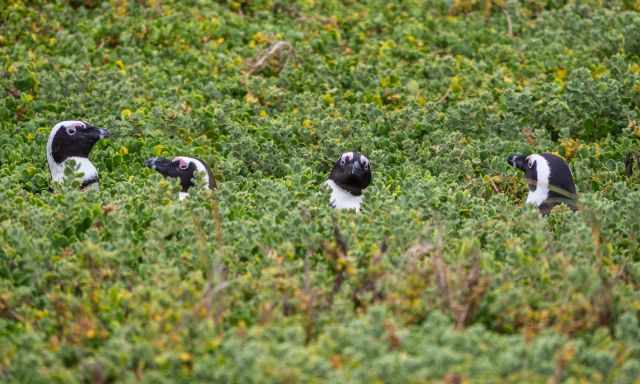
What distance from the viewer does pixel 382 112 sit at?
9242 millimetres

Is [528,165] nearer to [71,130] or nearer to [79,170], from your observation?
[79,170]

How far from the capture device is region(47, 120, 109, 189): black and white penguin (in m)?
7.84

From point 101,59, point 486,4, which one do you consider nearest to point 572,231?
point 101,59

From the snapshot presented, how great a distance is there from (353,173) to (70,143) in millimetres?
2134

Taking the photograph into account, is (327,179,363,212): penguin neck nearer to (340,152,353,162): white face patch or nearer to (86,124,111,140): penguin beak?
(340,152,353,162): white face patch

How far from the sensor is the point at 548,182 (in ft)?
24.4

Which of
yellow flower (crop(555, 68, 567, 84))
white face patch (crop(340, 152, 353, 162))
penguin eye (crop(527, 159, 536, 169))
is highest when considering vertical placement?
yellow flower (crop(555, 68, 567, 84))

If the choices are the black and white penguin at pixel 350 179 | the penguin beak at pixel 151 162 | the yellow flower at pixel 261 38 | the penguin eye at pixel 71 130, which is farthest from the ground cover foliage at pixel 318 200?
the penguin eye at pixel 71 130

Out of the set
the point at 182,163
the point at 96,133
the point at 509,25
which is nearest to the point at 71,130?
the point at 96,133

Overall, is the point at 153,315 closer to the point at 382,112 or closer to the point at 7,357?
the point at 7,357

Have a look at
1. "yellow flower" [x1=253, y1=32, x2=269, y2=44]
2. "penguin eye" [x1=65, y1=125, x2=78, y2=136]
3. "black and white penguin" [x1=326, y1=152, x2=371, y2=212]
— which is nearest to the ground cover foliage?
"yellow flower" [x1=253, y1=32, x2=269, y2=44]

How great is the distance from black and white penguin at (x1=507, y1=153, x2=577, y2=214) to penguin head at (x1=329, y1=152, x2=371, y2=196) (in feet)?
3.78

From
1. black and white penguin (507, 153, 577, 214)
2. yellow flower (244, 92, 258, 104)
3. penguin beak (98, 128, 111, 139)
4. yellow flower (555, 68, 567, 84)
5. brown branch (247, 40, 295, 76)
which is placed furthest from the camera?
brown branch (247, 40, 295, 76)

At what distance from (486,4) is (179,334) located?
8389 millimetres
